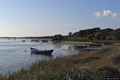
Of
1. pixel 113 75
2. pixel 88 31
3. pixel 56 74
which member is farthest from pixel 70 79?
pixel 88 31

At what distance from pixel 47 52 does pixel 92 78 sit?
44.2 metres

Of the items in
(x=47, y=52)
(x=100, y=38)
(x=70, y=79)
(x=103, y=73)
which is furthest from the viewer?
(x=100, y=38)

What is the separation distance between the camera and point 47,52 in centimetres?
5219

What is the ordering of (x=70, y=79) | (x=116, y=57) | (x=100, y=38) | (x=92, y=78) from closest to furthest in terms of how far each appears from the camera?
(x=70, y=79)
(x=92, y=78)
(x=116, y=57)
(x=100, y=38)

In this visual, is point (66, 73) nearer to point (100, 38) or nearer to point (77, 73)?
point (77, 73)

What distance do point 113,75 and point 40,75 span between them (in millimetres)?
3087

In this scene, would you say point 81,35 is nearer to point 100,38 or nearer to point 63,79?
point 100,38

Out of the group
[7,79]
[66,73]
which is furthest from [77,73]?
[7,79]

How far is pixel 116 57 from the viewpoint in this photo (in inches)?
667

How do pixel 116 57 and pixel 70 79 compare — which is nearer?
pixel 70 79

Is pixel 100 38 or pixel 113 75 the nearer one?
pixel 113 75

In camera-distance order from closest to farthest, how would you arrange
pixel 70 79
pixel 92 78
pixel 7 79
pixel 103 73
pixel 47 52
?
pixel 70 79 → pixel 92 78 → pixel 103 73 → pixel 7 79 → pixel 47 52

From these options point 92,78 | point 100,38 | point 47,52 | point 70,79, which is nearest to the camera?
point 70,79

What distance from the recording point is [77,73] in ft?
26.9
